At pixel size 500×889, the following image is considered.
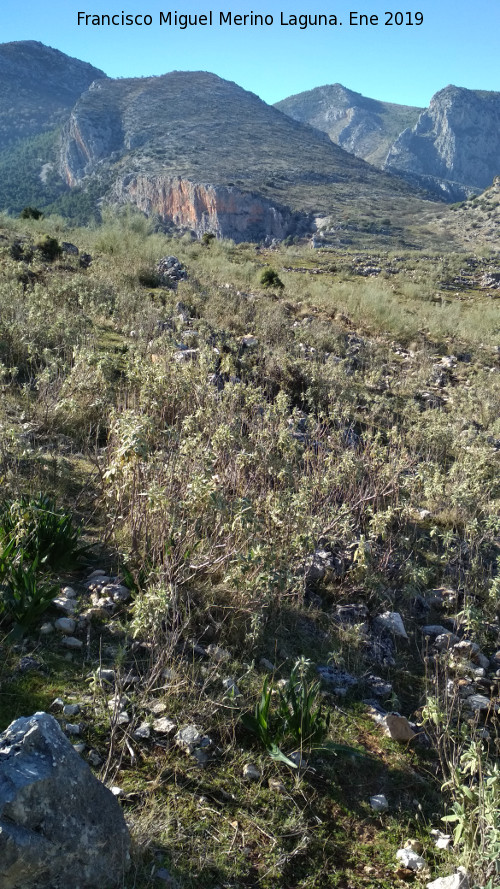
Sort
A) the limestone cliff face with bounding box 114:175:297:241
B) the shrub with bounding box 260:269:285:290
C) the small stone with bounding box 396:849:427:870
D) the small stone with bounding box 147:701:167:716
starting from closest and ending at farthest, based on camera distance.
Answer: the small stone with bounding box 396:849:427:870 < the small stone with bounding box 147:701:167:716 < the shrub with bounding box 260:269:285:290 < the limestone cliff face with bounding box 114:175:297:241

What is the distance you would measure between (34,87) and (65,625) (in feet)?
400

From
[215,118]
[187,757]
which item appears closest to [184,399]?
[187,757]

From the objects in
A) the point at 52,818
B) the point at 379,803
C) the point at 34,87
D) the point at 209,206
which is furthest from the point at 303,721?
the point at 34,87

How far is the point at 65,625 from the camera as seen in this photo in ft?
9.07

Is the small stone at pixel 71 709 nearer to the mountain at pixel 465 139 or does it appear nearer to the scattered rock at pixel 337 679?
the scattered rock at pixel 337 679

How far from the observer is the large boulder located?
140 cm

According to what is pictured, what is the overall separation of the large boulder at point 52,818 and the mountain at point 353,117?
15800cm

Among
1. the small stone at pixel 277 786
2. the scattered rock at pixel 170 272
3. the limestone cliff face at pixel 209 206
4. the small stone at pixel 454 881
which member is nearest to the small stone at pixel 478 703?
the small stone at pixel 454 881

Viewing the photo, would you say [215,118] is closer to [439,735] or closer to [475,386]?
[475,386]

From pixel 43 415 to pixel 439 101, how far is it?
182 meters

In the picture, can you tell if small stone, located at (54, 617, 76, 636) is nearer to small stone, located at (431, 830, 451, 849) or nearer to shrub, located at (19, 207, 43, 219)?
small stone, located at (431, 830, 451, 849)

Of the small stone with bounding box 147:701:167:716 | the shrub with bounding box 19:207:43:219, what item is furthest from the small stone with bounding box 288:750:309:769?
the shrub with bounding box 19:207:43:219

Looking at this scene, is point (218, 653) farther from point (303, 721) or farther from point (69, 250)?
point (69, 250)

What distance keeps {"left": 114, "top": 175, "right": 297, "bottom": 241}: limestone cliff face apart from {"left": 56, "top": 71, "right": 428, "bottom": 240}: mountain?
11 centimetres
